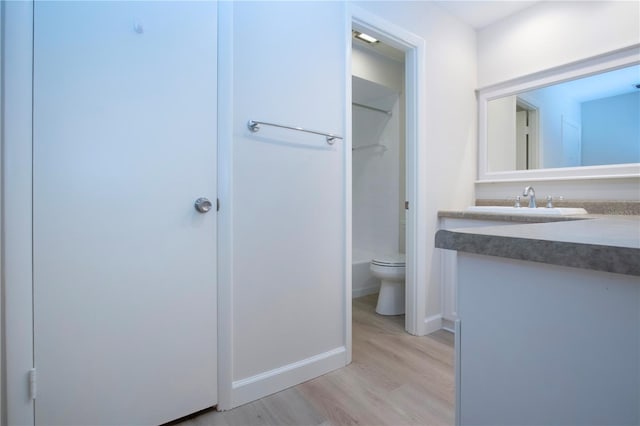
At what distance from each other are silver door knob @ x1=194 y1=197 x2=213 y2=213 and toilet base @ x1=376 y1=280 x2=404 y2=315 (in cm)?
169

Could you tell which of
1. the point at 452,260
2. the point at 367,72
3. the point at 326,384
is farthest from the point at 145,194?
the point at 367,72

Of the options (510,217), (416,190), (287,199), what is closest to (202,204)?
(287,199)

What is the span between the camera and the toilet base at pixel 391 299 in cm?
252

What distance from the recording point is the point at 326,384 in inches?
61.0

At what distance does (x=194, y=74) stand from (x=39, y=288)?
0.92 m

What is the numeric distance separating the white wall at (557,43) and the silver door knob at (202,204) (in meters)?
2.13

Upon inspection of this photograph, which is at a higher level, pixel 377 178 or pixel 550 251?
pixel 377 178

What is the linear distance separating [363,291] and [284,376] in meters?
1.68

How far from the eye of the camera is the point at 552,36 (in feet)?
6.98

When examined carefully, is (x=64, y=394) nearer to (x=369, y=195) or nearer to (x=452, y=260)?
(x=452, y=260)

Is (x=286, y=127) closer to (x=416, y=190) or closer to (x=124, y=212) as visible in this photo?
(x=124, y=212)

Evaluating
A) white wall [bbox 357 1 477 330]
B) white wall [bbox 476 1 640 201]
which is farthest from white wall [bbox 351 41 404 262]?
white wall [bbox 476 1 640 201]

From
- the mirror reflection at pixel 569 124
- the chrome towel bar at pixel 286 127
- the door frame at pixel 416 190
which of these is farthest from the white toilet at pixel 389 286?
the chrome towel bar at pixel 286 127

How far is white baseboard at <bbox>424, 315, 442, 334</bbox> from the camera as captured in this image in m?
2.15
